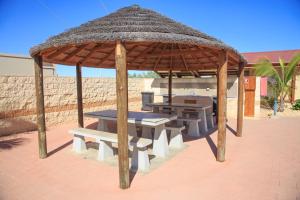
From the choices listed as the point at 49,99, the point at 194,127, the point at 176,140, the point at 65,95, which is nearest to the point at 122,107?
the point at 176,140

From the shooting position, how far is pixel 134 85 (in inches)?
545

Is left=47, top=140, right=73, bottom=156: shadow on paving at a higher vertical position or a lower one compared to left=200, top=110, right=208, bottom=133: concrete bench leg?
lower

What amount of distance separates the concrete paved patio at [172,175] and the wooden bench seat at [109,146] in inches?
10.2

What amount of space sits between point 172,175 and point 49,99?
261 inches

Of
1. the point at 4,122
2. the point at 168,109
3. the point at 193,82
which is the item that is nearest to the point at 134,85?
the point at 193,82

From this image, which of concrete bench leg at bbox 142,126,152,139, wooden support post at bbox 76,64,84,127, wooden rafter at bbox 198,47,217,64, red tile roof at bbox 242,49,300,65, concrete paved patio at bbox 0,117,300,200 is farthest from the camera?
red tile roof at bbox 242,49,300,65

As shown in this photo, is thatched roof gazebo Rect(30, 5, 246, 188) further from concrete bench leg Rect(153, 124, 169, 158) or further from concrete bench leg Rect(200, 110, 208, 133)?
concrete bench leg Rect(200, 110, 208, 133)

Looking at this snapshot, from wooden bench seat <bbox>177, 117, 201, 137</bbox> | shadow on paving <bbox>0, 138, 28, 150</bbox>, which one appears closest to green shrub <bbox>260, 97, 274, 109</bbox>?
wooden bench seat <bbox>177, 117, 201, 137</bbox>

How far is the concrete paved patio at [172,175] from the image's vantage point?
3.41 metres

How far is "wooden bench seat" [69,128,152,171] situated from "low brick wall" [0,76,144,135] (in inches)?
140

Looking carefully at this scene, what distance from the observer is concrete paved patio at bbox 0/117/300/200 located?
341 cm

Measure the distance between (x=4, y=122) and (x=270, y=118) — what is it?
11899 millimetres

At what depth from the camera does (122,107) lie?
348cm

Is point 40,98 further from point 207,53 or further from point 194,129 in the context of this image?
point 207,53
